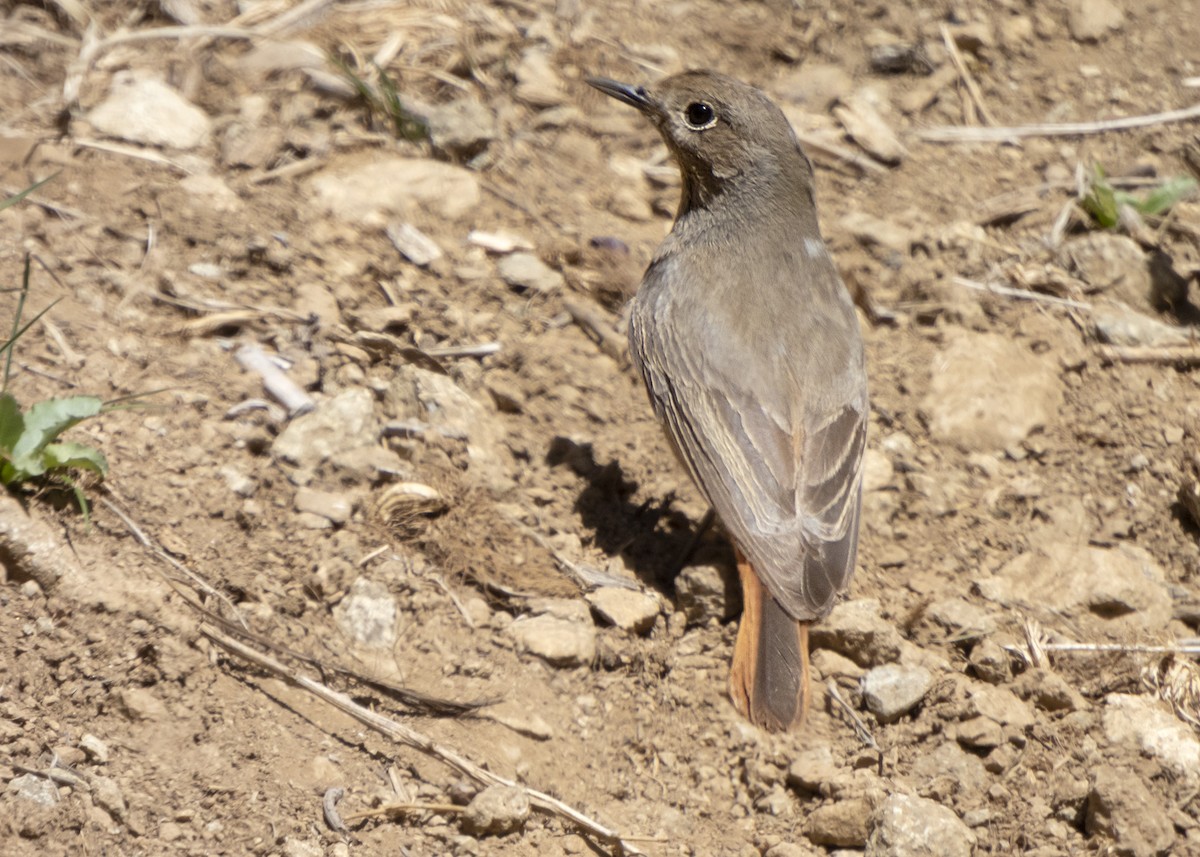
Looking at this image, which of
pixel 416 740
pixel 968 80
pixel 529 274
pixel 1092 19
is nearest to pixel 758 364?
pixel 529 274

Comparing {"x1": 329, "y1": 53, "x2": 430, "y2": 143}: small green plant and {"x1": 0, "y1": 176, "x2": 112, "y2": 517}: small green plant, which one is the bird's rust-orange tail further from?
{"x1": 329, "y1": 53, "x2": 430, "y2": 143}: small green plant

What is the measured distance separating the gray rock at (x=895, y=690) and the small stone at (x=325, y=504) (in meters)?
1.85

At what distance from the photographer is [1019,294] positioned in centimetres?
582

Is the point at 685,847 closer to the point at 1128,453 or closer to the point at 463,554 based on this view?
the point at 463,554

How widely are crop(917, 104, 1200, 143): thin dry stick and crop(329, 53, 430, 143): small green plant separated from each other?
270 cm

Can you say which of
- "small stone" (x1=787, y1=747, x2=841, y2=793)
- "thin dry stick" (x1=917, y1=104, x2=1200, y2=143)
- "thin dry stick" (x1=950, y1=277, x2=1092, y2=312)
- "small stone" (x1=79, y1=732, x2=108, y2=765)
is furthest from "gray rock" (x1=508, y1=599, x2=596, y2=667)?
"thin dry stick" (x1=917, y1=104, x2=1200, y2=143)

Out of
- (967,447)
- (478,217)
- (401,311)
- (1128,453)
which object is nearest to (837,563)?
Answer: (967,447)

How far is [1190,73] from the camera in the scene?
6879 mm

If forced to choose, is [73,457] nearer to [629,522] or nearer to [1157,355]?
[629,522]

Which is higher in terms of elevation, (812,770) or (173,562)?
(173,562)

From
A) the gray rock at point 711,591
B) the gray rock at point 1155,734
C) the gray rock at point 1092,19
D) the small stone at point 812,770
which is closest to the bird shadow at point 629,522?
the gray rock at point 711,591

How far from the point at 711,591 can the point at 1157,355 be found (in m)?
2.54

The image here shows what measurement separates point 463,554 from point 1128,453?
2.80 meters

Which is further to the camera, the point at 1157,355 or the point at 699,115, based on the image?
the point at 1157,355
